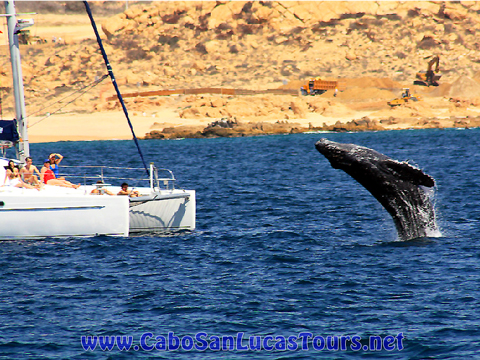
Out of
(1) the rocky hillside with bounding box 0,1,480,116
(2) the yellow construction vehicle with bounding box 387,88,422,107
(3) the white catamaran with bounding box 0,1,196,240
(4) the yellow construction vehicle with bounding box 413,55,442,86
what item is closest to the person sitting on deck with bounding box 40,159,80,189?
(3) the white catamaran with bounding box 0,1,196,240

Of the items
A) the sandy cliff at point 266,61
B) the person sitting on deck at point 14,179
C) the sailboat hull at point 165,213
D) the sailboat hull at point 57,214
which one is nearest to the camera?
the sailboat hull at point 57,214

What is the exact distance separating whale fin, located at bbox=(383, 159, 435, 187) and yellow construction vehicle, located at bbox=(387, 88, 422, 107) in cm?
9619

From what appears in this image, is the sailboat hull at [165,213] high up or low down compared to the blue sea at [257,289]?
up

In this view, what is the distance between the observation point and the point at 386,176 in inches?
742

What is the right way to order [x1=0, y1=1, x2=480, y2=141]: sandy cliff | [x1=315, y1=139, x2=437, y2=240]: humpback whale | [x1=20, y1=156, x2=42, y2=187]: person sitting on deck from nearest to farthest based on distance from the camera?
[x1=315, y1=139, x2=437, y2=240]: humpback whale < [x1=20, y1=156, x2=42, y2=187]: person sitting on deck < [x1=0, y1=1, x2=480, y2=141]: sandy cliff

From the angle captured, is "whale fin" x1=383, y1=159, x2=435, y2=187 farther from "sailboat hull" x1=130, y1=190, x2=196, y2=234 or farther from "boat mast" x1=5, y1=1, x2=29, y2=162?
"boat mast" x1=5, y1=1, x2=29, y2=162

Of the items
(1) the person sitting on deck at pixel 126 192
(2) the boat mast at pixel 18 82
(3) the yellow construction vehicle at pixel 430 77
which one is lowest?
(1) the person sitting on deck at pixel 126 192

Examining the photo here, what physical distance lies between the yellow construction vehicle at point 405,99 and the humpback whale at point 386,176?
94276 millimetres

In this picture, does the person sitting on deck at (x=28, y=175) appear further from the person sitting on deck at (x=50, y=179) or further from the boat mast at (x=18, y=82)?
the boat mast at (x=18, y=82)

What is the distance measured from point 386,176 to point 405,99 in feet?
320

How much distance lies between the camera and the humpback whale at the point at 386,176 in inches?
722

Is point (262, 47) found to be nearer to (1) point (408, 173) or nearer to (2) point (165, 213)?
(2) point (165, 213)

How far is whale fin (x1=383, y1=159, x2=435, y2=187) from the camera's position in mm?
17719

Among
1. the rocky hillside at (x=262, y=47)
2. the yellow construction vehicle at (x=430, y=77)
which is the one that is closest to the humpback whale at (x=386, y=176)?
the rocky hillside at (x=262, y=47)
